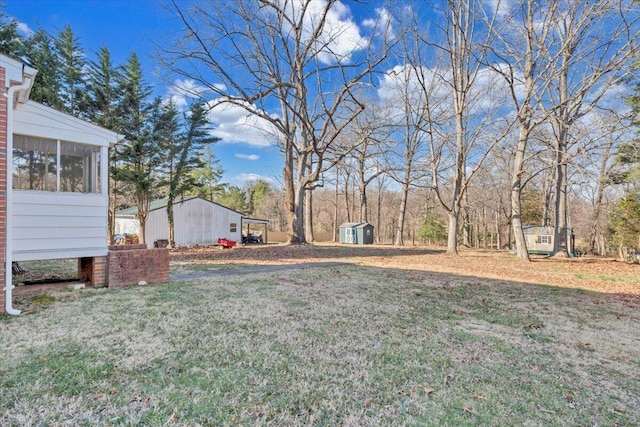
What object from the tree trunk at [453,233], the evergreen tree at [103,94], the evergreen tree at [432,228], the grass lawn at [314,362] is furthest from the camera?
the evergreen tree at [432,228]

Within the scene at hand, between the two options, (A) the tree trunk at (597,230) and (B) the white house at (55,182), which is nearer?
(B) the white house at (55,182)

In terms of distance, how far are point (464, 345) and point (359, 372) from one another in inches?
60.2

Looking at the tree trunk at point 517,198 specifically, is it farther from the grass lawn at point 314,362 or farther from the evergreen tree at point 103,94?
the evergreen tree at point 103,94

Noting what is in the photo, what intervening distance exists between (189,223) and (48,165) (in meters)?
14.2

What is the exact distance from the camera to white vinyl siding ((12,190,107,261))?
5285 mm

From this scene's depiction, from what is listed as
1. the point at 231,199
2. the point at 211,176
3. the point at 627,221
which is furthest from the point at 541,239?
the point at 211,176

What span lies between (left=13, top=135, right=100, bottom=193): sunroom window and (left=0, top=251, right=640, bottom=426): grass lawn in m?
2.02

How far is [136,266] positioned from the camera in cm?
653

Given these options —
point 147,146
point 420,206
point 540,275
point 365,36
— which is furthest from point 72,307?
point 420,206

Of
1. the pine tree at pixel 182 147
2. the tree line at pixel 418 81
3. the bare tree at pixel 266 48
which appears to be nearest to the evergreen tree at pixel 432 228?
the tree line at pixel 418 81

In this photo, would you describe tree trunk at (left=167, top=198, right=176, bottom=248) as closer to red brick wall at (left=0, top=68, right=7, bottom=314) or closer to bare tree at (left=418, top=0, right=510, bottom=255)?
red brick wall at (left=0, top=68, right=7, bottom=314)

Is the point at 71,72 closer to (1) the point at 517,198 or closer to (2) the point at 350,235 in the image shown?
(2) the point at 350,235

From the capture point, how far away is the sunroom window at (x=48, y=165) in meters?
5.64

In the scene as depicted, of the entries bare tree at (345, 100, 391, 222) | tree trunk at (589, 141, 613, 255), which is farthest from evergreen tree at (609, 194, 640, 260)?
bare tree at (345, 100, 391, 222)
